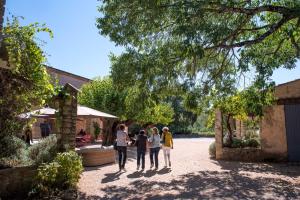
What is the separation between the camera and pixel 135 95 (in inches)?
486

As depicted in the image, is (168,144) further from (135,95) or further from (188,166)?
(135,95)

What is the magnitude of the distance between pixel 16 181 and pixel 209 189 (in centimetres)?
498

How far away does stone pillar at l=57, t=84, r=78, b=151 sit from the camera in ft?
33.4

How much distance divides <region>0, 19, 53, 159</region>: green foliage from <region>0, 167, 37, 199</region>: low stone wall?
104 centimetres

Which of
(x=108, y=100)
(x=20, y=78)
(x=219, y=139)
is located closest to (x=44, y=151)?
(x=20, y=78)

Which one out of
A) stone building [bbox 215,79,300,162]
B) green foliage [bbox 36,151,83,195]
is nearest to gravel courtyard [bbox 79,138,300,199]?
green foliage [bbox 36,151,83,195]

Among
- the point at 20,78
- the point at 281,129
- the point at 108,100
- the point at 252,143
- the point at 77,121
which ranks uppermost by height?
the point at 108,100

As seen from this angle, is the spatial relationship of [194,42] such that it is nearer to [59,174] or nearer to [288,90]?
[59,174]

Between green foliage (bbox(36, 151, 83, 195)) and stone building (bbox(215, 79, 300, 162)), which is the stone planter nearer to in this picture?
green foliage (bbox(36, 151, 83, 195))

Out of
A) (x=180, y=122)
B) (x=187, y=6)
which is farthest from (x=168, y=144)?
(x=180, y=122)

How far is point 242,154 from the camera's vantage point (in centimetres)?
1606

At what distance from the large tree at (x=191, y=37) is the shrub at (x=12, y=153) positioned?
3.91 m

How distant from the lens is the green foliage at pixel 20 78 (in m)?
8.16

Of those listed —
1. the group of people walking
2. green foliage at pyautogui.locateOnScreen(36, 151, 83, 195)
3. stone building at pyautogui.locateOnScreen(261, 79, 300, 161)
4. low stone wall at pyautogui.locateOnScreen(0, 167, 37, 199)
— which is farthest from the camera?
stone building at pyautogui.locateOnScreen(261, 79, 300, 161)
